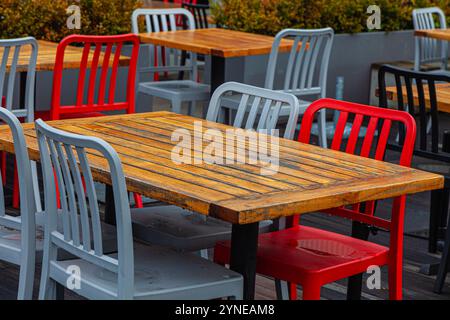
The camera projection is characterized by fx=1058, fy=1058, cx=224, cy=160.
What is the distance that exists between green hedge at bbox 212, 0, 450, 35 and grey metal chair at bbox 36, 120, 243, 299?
17.6 ft

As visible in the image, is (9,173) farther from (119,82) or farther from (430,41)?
(430,41)

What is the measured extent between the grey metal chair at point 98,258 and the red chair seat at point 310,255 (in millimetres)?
187

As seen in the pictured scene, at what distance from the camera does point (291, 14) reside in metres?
8.45

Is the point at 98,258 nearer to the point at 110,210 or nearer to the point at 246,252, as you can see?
the point at 246,252

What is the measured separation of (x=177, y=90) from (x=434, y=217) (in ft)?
7.40

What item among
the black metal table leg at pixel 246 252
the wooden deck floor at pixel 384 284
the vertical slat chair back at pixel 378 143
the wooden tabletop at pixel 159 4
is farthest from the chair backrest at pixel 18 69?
the wooden tabletop at pixel 159 4

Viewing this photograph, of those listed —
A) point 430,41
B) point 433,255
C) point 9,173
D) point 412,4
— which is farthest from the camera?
point 412,4

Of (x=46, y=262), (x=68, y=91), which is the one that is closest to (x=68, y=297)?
(x=46, y=262)

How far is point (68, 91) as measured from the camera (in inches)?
282

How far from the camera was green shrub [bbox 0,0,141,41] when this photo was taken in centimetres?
721

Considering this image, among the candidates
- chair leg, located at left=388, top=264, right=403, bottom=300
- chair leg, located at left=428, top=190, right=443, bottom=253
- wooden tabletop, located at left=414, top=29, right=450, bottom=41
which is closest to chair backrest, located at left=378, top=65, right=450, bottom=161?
chair leg, located at left=428, top=190, right=443, bottom=253

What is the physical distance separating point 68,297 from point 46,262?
1.03 metres

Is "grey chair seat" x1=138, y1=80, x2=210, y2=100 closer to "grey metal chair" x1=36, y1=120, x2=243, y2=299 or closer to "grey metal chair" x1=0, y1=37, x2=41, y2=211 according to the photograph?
"grey metal chair" x1=0, y1=37, x2=41, y2=211
